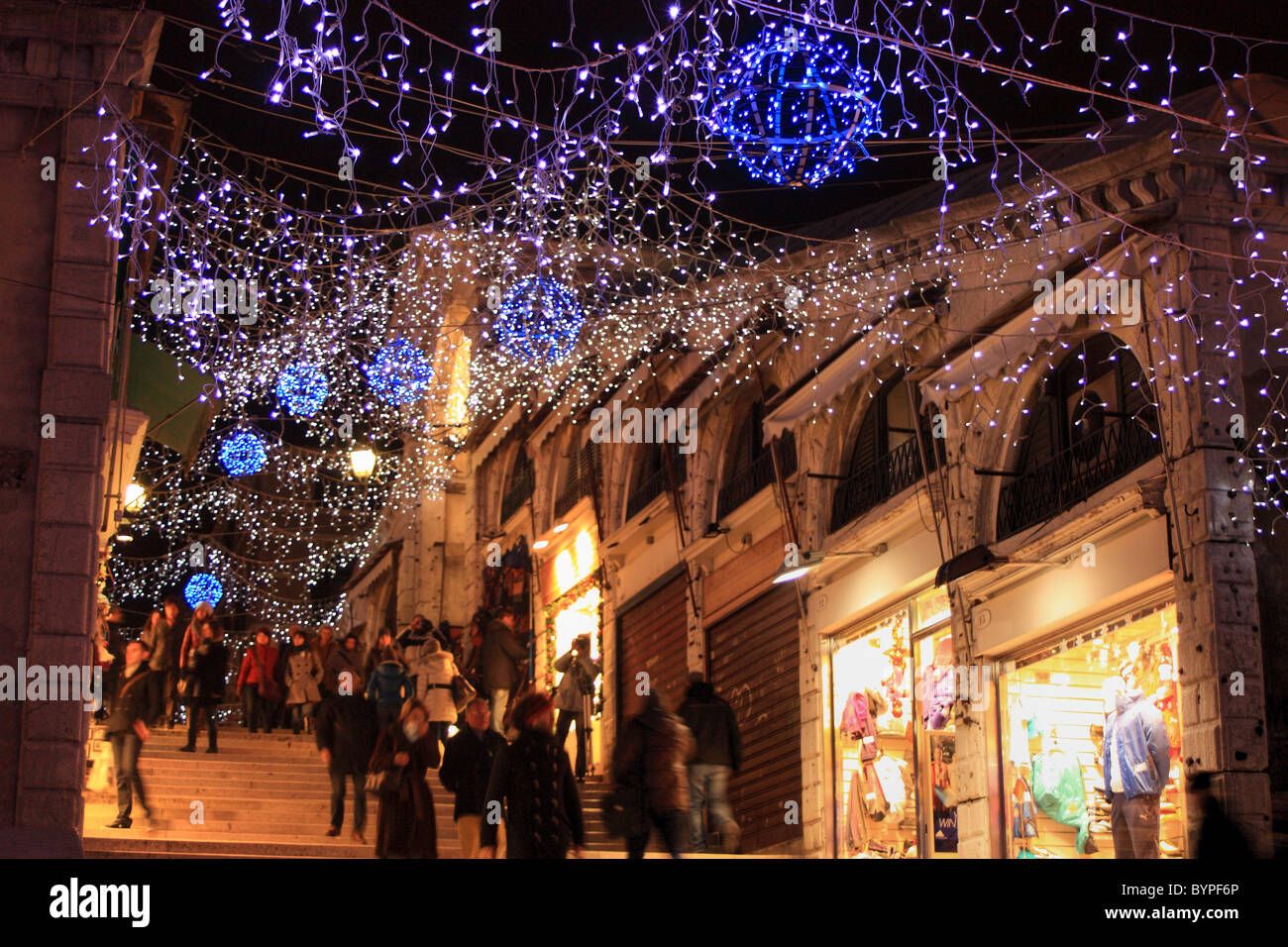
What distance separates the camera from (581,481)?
26.2 meters

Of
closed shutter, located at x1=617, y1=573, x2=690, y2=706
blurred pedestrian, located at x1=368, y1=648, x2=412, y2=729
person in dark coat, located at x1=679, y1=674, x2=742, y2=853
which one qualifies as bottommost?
person in dark coat, located at x1=679, y1=674, x2=742, y2=853

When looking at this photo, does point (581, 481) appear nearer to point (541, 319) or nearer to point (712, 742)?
point (541, 319)

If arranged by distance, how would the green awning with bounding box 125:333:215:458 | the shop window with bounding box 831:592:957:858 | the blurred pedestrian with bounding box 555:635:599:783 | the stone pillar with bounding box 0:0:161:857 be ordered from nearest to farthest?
1. the stone pillar with bounding box 0:0:161:857
2. the green awning with bounding box 125:333:215:458
3. the shop window with bounding box 831:592:957:858
4. the blurred pedestrian with bounding box 555:635:599:783

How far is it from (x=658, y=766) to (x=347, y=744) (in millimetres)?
4275

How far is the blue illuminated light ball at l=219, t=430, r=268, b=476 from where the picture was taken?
81.4 feet

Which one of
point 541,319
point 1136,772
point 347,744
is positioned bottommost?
point 1136,772

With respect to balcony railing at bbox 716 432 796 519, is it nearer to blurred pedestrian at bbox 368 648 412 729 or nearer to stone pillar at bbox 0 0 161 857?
blurred pedestrian at bbox 368 648 412 729

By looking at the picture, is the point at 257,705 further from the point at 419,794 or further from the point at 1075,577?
the point at 1075,577

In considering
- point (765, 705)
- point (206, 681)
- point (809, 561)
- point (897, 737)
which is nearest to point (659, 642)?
point (765, 705)

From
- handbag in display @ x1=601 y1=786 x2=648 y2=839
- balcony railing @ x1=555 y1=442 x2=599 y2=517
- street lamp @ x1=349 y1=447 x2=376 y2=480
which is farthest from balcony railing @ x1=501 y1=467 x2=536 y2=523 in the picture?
handbag in display @ x1=601 y1=786 x2=648 y2=839

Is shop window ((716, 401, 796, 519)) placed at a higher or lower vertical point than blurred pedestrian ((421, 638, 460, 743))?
higher

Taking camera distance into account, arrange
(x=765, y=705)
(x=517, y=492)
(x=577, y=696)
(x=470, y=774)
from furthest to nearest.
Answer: (x=517, y=492) → (x=765, y=705) → (x=577, y=696) → (x=470, y=774)

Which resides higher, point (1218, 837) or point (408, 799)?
point (408, 799)
